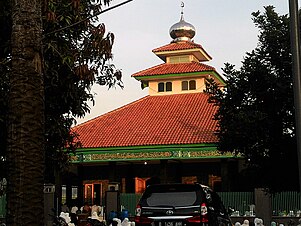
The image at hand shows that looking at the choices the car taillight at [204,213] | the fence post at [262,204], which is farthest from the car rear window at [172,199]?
the fence post at [262,204]

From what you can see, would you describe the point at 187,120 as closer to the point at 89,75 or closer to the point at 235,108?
the point at 235,108

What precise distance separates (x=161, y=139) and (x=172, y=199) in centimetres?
1739

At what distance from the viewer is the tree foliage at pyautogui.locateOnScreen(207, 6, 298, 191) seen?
13.5 metres

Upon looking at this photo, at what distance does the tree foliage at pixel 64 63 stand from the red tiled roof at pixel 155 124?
1585cm

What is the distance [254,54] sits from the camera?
14523mm

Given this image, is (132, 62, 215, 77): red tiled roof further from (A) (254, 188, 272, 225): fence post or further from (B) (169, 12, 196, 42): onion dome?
(A) (254, 188, 272, 225): fence post

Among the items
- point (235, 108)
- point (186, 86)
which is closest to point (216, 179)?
point (186, 86)

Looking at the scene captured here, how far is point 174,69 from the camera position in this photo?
37.0m

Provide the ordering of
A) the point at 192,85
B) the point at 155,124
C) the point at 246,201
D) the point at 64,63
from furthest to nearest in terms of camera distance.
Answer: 1. the point at 192,85
2. the point at 155,124
3. the point at 246,201
4. the point at 64,63

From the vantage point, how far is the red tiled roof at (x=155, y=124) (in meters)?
29.4

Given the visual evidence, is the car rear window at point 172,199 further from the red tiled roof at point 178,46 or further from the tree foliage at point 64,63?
the red tiled roof at point 178,46

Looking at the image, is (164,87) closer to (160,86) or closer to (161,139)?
(160,86)

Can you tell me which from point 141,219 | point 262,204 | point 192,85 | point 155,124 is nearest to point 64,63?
point 141,219

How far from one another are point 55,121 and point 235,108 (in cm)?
452
